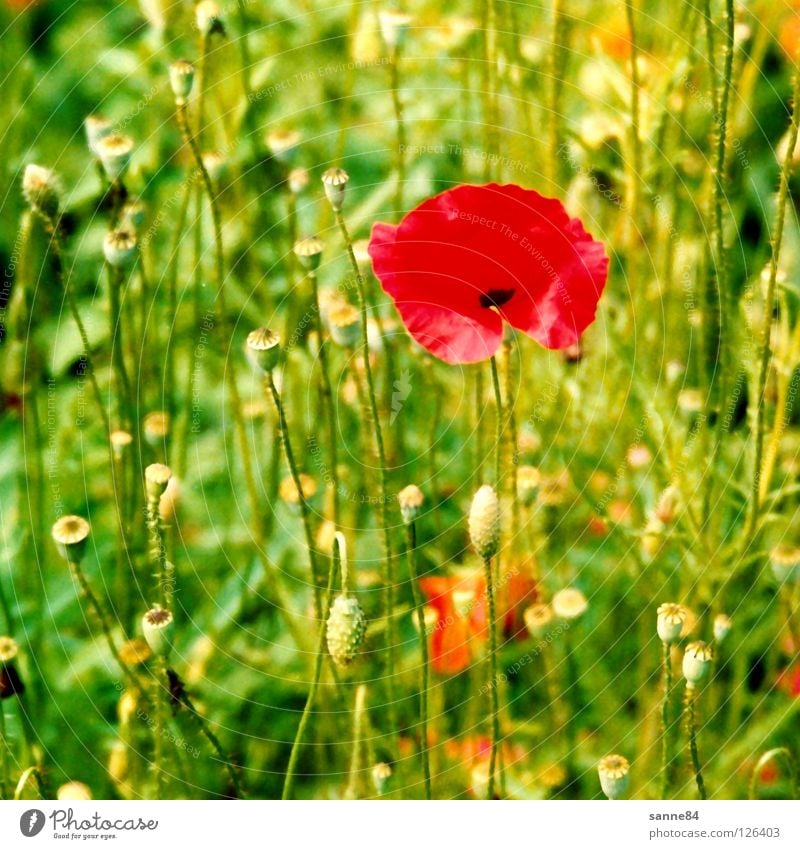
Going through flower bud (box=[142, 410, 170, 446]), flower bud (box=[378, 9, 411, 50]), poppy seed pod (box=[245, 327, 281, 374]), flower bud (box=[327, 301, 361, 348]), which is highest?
flower bud (box=[378, 9, 411, 50])

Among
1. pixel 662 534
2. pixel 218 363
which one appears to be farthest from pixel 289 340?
pixel 662 534

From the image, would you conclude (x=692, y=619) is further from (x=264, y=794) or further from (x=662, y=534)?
(x=264, y=794)

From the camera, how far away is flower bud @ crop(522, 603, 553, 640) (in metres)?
0.70

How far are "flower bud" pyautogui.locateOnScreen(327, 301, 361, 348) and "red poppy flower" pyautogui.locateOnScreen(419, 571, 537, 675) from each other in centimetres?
19

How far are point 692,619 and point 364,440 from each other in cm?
21

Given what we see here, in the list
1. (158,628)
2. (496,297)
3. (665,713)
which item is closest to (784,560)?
(665,713)

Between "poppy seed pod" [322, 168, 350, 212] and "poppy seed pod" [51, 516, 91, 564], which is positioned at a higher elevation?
"poppy seed pod" [322, 168, 350, 212]

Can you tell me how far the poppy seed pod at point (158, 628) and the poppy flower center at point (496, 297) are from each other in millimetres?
212

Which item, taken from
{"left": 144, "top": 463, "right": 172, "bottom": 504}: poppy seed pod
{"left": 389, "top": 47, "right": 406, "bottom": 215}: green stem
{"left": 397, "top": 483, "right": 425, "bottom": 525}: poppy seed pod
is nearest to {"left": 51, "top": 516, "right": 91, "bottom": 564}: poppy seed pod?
{"left": 144, "top": 463, "right": 172, "bottom": 504}: poppy seed pod

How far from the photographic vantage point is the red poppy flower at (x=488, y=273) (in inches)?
23.9

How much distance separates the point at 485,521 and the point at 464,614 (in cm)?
17

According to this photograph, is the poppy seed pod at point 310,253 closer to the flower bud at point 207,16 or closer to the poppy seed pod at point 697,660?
the flower bud at point 207,16

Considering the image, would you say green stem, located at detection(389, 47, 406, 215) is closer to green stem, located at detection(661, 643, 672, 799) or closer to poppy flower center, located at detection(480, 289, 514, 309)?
poppy flower center, located at detection(480, 289, 514, 309)

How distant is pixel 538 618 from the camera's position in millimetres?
704
